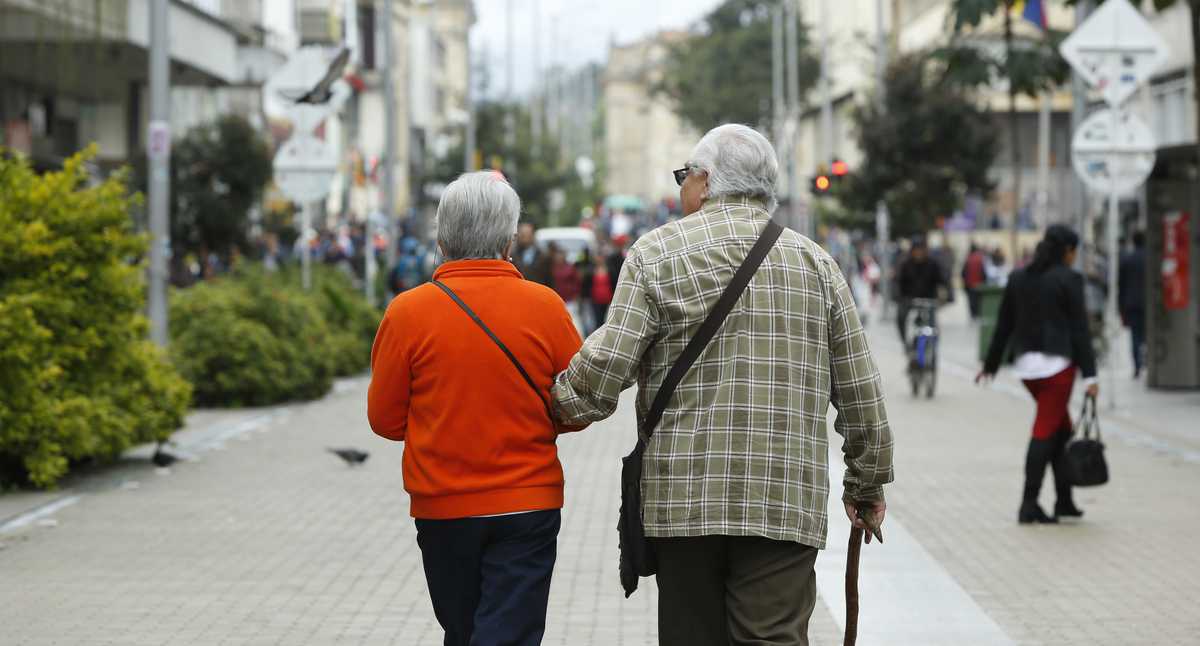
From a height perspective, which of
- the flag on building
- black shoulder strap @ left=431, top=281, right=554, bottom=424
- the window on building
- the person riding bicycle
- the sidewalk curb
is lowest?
the sidewalk curb

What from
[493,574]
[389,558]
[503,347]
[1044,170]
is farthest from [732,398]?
[1044,170]

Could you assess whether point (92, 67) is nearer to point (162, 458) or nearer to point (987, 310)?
point (987, 310)

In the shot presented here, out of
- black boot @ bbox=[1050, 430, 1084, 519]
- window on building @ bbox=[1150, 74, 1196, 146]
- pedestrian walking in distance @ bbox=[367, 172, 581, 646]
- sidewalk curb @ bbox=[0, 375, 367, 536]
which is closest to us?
pedestrian walking in distance @ bbox=[367, 172, 581, 646]

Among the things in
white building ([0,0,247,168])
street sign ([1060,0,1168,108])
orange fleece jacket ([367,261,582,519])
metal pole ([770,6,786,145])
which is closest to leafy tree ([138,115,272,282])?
white building ([0,0,247,168])

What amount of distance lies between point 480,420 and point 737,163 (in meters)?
0.89

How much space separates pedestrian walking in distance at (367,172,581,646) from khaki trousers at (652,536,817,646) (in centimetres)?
31

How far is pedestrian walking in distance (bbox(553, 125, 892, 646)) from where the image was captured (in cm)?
457

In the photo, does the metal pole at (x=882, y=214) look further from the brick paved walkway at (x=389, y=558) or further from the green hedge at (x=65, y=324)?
the green hedge at (x=65, y=324)

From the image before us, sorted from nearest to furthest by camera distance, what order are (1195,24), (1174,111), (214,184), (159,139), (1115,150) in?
(159,139)
(1115,150)
(1195,24)
(214,184)
(1174,111)

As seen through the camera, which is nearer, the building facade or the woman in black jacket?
the woman in black jacket

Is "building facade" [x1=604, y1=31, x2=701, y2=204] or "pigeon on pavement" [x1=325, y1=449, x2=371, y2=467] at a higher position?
"building facade" [x1=604, y1=31, x2=701, y2=204]

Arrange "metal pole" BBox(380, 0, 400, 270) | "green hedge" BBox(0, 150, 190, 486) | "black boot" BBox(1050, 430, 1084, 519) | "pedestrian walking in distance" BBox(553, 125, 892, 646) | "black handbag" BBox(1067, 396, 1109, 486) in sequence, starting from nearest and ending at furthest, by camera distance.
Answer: "pedestrian walking in distance" BBox(553, 125, 892, 646) → "black handbag" BBox(1067, 396, 1109, 486) → "black boot" BBox(1050, 430, 1084, 519) → "green hedge" BBox(0, 150, 190, 486) → "metal pole" BBox(380, 0, 400, 270)

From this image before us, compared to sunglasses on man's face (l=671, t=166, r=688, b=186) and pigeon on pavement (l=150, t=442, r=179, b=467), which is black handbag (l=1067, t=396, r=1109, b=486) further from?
pigeon on pavement (l=150, t=442, r=179, b=467)

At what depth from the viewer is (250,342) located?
1811cm
